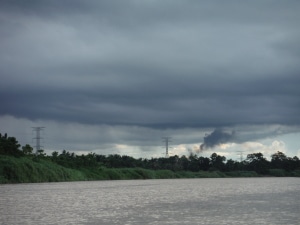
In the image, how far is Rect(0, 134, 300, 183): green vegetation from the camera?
195 ft

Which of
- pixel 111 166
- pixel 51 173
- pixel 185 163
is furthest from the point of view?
pixel 185 163

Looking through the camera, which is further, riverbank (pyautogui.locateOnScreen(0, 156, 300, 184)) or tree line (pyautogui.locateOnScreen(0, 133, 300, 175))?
tree line (pyautogui.locateOnScreen(0, 133, 300, 175))

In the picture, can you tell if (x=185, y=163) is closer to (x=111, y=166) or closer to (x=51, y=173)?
(x=111, y=166)

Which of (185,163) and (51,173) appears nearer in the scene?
(51,173)

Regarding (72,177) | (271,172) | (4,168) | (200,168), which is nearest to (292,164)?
(271,172)

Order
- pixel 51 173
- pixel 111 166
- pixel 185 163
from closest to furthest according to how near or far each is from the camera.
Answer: pixel 51 173
pixel 111 166
pixel 185 163

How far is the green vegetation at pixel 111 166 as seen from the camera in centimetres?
5931

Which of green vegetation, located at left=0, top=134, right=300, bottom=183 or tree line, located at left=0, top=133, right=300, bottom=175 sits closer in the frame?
green vegetation, located at left=0, top=134, right=300, bottom=183

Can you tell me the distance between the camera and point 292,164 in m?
195

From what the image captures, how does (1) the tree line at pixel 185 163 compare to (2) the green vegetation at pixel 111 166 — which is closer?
(2) the green vegetation at pixel 111 166

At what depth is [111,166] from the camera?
142250mm

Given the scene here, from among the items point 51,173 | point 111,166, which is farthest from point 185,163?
point 51,173

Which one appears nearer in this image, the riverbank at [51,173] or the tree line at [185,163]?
the riverbank at [51,173]

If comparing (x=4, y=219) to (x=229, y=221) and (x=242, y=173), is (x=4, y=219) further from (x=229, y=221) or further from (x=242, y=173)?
(x=242, y=173)
